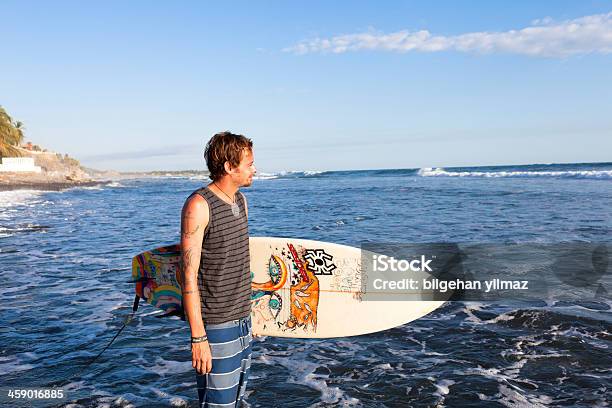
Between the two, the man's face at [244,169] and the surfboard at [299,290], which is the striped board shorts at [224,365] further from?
the surfboard at [299,290]

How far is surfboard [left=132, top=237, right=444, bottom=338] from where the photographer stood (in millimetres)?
4086

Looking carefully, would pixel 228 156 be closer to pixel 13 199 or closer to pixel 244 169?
pixel 244 169

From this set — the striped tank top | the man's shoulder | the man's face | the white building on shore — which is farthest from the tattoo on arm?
the white building on shore

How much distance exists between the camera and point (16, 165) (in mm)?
47562

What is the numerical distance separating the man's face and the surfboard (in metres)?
1.79

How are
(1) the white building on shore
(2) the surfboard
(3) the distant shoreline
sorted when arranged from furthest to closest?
1. (1) the white building on shore
2. (3) the distant shoreline
3. (2) the surfboard

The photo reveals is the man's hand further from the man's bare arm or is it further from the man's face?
the man's face

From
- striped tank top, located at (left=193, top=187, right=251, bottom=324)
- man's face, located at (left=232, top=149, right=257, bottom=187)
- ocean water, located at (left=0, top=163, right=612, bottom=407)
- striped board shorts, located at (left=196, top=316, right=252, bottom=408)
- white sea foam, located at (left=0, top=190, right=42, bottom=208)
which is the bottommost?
ocean water, located at (left=0, top=163, right=612, bottom=407)

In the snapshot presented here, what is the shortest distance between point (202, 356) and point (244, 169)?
3.30 feet

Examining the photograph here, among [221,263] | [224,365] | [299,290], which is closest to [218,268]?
[221,263]

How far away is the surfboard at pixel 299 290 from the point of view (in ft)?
13.4

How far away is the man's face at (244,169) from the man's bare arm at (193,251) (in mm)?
245

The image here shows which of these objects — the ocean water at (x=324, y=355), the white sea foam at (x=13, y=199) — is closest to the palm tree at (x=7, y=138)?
the white sea foam at (x=13, y=199)

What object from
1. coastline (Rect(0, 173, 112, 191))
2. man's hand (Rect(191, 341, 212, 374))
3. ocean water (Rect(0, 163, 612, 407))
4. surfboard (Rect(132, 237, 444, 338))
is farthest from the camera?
coastline (Rect(0, 173, 112, 191))
